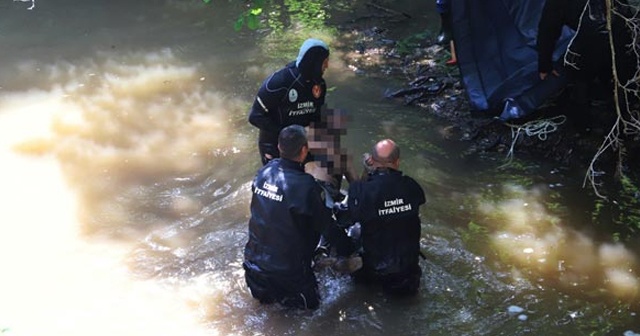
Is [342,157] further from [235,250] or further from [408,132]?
[408,132]

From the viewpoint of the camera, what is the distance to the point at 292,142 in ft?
14.7

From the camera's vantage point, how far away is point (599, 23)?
6.31 metres

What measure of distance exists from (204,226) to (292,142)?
2255 mm

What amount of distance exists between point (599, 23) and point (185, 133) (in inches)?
212

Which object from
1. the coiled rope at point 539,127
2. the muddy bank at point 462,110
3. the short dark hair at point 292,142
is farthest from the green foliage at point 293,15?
the short dark hair at point 292,142

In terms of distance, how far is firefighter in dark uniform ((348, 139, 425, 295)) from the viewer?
15.2 ft

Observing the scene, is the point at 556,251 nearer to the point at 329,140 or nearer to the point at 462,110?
the point at 329,140

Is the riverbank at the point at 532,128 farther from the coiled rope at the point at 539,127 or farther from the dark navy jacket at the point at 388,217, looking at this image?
the dark navy jacket at the point at 388,217

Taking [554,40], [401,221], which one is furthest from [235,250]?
[554,40]

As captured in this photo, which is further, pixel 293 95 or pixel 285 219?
pixel 293 95

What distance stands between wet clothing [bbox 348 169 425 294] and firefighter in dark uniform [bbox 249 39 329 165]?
1.01m

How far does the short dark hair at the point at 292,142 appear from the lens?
447 cm

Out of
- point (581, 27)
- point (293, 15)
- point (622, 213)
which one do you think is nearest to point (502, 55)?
point (581, 27)

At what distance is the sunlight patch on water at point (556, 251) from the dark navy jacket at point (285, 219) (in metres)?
2.07
